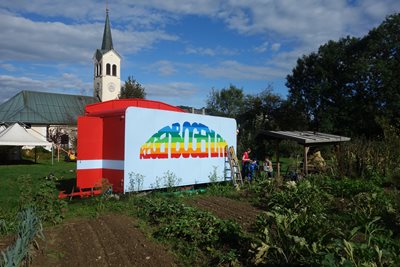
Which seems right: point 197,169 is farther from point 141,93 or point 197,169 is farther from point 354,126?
point 141,93

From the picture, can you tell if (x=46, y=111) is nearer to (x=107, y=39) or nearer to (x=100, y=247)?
(x=107, y=39)

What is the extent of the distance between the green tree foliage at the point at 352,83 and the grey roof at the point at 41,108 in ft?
97.0

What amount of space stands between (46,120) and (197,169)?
41.3m

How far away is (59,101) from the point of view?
54625mm

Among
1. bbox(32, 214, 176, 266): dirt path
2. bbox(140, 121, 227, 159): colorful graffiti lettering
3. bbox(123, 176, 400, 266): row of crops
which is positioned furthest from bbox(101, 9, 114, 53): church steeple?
bbox(32, 214, 176, 266): dirt path

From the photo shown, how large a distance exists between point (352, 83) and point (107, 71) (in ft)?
142

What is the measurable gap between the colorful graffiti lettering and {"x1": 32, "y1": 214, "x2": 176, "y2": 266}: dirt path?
14.4 feet

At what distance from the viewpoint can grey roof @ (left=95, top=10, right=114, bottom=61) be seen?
70.0 m

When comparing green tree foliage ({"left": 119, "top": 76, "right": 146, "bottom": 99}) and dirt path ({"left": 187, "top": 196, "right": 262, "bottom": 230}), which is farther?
green tree foliage ({"left": 119, "top": 76, "right": 146, "bottom": 99})

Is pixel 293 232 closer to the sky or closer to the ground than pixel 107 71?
closer to the ground

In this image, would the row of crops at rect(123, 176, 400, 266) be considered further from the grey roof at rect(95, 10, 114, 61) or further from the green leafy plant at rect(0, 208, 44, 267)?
the grey roof at rect(95, 10, 114, 61)

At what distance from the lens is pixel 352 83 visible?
4191cm

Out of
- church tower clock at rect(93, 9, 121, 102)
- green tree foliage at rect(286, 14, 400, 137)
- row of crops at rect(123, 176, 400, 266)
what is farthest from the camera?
church tower clock at rect(93, 9, 121, 102)

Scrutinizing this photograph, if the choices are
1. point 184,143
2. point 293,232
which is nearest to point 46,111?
point 184,143
